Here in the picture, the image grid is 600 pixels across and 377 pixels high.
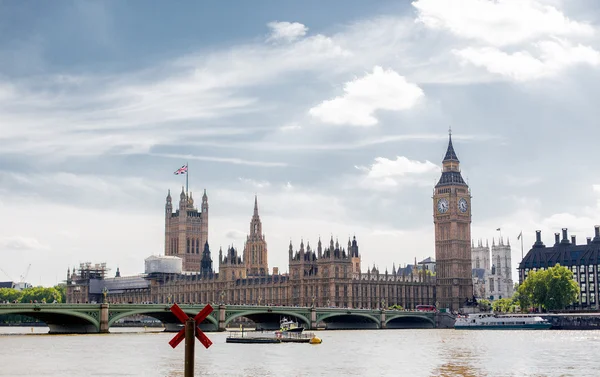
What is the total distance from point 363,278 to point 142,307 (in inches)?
3369

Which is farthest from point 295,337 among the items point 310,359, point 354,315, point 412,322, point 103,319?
point 412,322

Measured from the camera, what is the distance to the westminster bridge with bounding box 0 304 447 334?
4286 inches

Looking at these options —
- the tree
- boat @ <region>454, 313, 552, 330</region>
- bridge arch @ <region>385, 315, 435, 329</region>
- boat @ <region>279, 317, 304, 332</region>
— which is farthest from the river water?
bridge arch @ <region>385, 315, 435, 329</region>

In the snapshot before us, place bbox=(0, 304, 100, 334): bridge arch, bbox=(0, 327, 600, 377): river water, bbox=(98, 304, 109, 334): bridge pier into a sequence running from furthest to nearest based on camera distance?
bbox=(98, 304, 109, 334): bridge pier, bbox=(0, 304, 100, 334): bridge arch, bbox=(0, 327, 600, 377): river water

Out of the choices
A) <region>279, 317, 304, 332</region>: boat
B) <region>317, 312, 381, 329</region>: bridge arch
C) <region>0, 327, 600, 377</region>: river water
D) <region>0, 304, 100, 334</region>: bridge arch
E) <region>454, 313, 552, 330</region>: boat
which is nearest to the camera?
<region>0, 327, 600, 377</region>: river water

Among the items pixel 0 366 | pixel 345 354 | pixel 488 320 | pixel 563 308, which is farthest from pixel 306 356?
pixel 563 308

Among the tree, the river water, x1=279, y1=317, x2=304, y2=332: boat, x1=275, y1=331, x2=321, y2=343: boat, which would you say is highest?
the tree

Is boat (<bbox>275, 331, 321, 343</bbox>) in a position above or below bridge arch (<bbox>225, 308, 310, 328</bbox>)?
below

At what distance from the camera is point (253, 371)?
64750 millimetres

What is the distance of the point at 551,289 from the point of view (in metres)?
164

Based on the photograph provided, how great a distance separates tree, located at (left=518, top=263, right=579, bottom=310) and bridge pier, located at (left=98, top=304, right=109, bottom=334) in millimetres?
82035

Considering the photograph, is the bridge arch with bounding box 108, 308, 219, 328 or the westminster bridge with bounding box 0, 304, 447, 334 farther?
the bridge arch with bounding box 108, 308, 219, 328

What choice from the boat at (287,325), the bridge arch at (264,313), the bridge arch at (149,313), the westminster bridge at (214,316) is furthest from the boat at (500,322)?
the bridge arch at (149,313)

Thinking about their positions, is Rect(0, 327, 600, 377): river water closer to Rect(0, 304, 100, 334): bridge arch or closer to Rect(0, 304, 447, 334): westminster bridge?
Rect(0, 304, 100, 334): bridge arch
